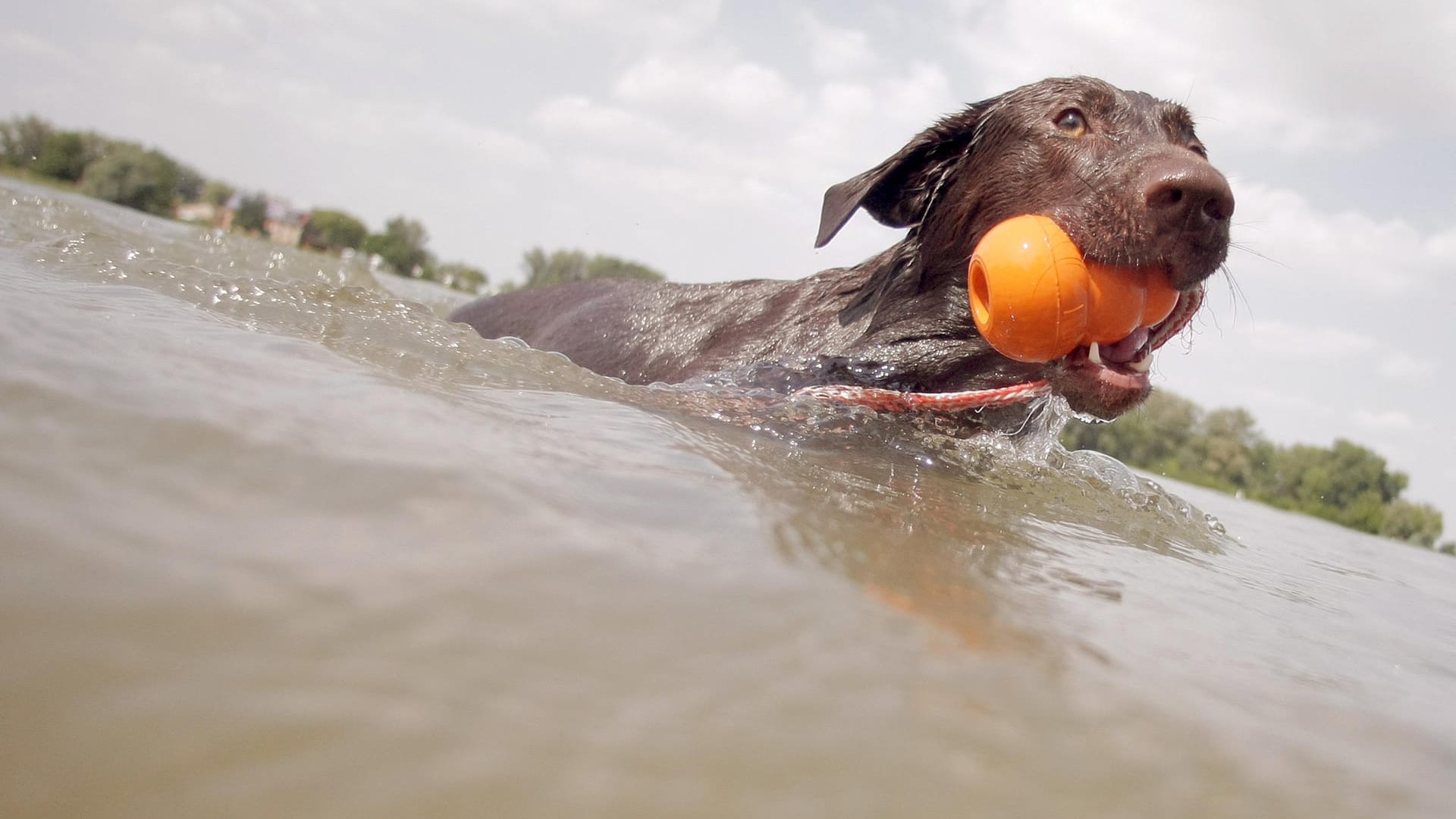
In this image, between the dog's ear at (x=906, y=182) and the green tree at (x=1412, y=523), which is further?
the green tree at (x=1412, y=523)

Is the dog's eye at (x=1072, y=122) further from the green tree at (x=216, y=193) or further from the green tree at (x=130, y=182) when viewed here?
the green tree at (x=216, y=193)

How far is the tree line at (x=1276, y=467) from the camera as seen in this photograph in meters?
45.4

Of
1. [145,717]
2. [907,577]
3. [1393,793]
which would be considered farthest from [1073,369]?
[145,717]

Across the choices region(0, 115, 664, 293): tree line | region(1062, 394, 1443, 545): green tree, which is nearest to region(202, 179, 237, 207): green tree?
region(0, 115, 664, 293): tree line

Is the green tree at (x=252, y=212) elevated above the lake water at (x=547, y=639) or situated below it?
above

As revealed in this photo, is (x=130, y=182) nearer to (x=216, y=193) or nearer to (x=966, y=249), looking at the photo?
(x=216, y=193)

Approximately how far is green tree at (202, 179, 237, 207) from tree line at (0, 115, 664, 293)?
0.05m

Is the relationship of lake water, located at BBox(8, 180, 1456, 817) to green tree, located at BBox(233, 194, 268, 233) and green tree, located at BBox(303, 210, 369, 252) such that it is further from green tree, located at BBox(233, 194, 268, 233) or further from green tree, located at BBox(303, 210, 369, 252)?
green tree, located at BBox(303, 210, 369, 252)

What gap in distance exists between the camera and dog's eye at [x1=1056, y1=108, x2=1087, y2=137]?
4387 mm

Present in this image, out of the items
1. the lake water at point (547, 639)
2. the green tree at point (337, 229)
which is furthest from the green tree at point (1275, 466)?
the green tree at point (337, 229)

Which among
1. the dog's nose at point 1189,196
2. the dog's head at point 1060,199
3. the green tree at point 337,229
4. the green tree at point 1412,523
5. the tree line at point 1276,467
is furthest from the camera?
the green tree at point 337,229

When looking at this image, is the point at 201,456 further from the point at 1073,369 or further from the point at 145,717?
the point at 1073,369

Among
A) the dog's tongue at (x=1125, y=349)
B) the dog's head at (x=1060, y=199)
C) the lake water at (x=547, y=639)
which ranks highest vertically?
the dog's head at (x=1060, y=199)

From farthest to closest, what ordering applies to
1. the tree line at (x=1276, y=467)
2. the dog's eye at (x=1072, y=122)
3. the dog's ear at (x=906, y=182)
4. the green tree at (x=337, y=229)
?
the green tree at (x=337, y=229)
the tree line at (x=1276, y=467)
the dog's ear at (x=906, y=182)
the dog's eye at (x=1072, y=122)
